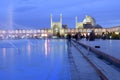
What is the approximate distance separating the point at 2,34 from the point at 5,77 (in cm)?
18184

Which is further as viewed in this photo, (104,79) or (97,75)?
(97,75)

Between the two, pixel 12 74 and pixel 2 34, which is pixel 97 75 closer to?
pixel 12 74

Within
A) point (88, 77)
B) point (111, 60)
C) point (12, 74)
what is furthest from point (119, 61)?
point (12, 74)

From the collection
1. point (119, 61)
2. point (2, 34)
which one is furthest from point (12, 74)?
point (2, 34)

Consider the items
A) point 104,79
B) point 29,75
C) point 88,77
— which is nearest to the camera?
point 104,79

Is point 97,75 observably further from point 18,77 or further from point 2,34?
point 2,34

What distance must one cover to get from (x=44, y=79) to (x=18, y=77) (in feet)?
3.33

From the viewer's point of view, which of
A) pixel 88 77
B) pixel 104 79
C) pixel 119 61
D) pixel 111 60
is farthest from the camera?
pixel 111 60

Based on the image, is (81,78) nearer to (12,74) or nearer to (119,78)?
(119,78)

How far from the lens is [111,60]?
17531mm

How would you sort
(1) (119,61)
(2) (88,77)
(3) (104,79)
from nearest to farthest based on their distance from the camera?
(3) (104,79)
(2) (88,77)
(1) (119,61)

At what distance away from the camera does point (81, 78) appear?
35.8 feet

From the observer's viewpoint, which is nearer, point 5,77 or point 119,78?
point 119,78

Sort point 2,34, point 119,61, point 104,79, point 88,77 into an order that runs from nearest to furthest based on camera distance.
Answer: point 104,79 < point 88,77 < point 119,61 < point 2,34
